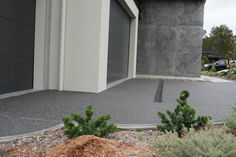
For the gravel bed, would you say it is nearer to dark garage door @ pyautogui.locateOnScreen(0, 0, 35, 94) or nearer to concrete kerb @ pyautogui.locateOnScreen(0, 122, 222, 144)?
concrete kerb @ pyautogui.locateOnScreen(0, 122, 222, 144)

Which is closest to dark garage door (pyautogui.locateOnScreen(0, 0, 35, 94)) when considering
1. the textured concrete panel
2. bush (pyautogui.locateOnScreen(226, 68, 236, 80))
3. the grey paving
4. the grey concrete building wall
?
the grey paving

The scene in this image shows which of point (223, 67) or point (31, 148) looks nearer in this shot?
point (31, 148)

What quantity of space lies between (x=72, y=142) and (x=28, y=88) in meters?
5.00

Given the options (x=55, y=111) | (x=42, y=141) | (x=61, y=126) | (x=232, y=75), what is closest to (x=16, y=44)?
(x=55, y=111)

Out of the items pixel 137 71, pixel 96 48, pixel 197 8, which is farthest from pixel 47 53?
pixel 197 8

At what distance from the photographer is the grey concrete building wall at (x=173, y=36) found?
55.5 feet

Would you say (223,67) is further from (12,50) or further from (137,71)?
(12,50)

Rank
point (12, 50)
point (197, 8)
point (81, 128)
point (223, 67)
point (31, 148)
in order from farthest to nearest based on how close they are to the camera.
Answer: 1. point (223, 67)
2. point (197, 8)
3. point (12, 50)
4. point (81, 128)
5. point (31, 148)

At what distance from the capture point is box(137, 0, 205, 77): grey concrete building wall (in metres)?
16.9

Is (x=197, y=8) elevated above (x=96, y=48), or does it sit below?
above

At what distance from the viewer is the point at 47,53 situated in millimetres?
7387

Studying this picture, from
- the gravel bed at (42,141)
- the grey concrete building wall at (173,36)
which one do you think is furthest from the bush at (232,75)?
the gravel bed at (42,141)

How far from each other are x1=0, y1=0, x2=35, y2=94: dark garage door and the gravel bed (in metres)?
3.21

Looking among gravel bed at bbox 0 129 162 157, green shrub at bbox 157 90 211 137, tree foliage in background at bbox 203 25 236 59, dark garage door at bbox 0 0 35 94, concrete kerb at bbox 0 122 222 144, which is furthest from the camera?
tree foliage in background at bbox 203 25 236 59
